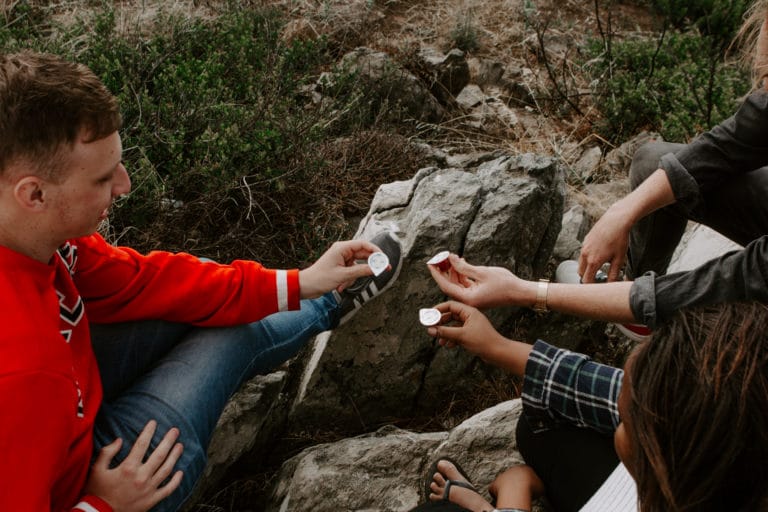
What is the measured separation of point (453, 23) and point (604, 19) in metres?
1.65

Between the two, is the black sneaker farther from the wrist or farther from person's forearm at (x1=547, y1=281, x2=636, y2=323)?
the wrist

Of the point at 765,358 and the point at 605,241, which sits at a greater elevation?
the point at 765,358

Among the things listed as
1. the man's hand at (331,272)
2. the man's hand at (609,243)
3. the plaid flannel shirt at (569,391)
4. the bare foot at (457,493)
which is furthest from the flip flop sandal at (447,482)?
the man's hand at (609,243)

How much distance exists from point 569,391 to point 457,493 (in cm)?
58

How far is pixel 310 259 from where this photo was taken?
12.7 feet

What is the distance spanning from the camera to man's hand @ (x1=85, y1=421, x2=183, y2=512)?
1981 mm

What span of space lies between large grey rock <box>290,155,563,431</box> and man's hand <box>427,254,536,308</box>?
29 cm

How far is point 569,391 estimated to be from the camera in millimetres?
2318

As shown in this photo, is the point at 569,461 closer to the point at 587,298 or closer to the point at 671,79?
the point at 587,298

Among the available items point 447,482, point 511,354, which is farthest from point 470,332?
point 447,482

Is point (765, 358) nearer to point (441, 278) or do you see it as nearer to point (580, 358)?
point (580, 358)

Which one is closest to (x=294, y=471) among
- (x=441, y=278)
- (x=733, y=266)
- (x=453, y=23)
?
(x=441, y=278)

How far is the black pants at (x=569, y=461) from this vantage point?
7.44 feet

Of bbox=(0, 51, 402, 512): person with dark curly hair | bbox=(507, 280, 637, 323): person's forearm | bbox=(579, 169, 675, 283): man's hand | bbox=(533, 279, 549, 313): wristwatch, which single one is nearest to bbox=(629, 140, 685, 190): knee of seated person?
bbox=(579, 169, 675, 283): man's hand
